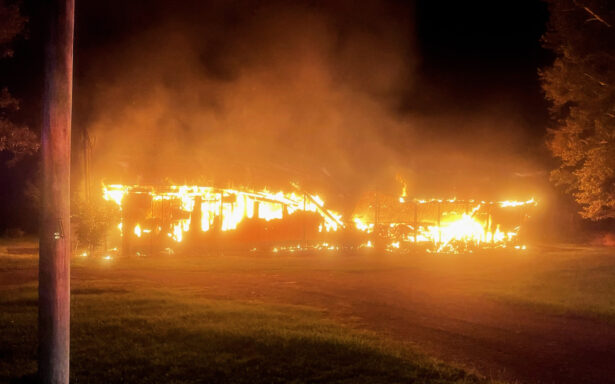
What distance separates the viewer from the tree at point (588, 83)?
17219 millimetres

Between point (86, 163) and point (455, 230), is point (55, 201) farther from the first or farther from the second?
point (455, 230)

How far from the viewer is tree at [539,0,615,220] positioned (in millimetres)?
17219

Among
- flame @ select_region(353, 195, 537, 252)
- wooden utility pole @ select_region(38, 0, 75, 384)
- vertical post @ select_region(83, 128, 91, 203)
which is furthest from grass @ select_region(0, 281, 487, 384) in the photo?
flame @ select_region(353, 195, 537, 252)

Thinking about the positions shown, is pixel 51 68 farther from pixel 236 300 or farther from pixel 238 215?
pixel 238 215

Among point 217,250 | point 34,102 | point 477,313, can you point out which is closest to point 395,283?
point 477,313

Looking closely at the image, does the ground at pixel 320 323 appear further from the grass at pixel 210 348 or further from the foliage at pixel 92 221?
the foliage at pixel 92 221

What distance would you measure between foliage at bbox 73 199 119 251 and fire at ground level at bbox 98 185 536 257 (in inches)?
26.5

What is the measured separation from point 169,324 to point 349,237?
16.4m

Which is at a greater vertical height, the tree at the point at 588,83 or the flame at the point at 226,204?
the tree at the point at 588,83

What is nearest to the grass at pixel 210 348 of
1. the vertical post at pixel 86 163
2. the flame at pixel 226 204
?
the flame at pixel 226 204

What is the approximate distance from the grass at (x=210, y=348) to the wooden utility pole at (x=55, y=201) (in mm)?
993

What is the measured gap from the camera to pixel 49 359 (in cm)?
555

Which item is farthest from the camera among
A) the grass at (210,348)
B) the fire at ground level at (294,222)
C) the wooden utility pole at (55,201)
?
the fire at ground level at (294,222)

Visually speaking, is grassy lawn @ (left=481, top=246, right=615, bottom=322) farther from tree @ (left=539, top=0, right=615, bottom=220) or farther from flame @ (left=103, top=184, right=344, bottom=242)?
flame @ (left=103, top=184, right=344, bottom=242)
